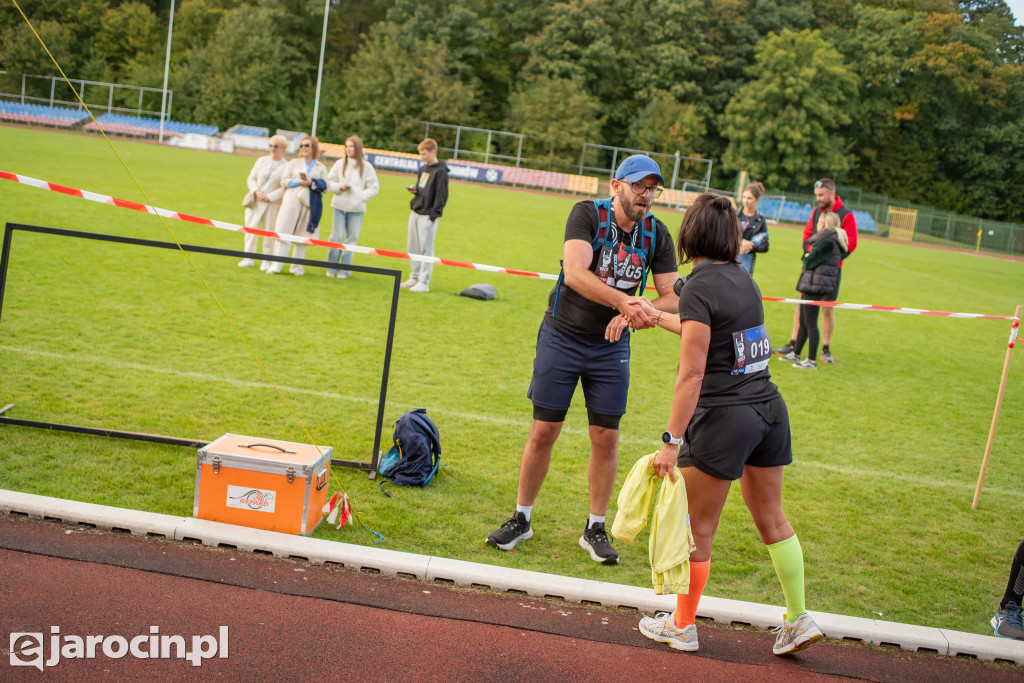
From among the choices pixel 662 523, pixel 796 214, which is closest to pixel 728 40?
pixel 796 214

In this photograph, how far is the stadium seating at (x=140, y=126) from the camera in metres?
51.3

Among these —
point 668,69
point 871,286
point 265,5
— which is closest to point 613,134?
point 668,69

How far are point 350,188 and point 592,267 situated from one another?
804 centimetres

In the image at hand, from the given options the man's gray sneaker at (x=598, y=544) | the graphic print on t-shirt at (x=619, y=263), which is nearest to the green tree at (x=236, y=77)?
the graphic print on t-shirt at (x=619, y=263)

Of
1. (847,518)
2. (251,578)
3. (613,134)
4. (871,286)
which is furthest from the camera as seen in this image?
(613,134)

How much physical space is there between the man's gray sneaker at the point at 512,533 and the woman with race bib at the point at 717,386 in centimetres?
127

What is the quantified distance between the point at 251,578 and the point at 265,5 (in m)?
72.4

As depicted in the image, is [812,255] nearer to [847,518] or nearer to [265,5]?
[847,518]

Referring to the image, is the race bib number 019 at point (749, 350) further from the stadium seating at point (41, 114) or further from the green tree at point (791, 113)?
the green tree at point (791, 113)

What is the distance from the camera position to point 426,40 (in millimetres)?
65875

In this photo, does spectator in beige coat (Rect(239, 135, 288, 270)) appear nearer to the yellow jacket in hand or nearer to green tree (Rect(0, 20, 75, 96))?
green tree (Rect(0, 20, 75, 96))

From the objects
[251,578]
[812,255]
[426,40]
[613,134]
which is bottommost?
[251,578]

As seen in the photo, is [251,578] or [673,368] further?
[673,368]

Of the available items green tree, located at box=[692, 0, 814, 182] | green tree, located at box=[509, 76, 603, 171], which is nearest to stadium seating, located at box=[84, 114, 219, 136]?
green tree, located at box=[509, 76, 603, 171]
